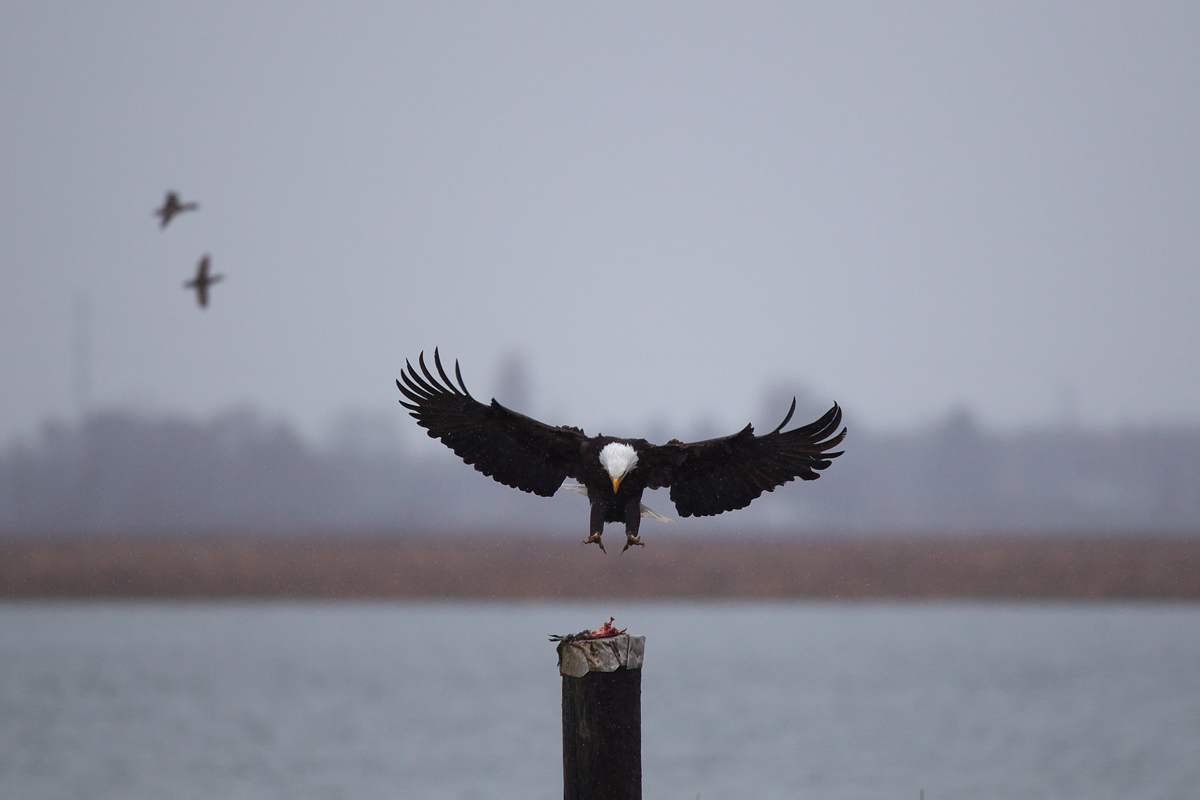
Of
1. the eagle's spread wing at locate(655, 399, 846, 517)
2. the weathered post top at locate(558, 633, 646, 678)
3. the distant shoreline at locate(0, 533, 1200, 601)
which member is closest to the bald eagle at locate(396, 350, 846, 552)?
the eagle's spread wing at locate(655, 399, 846, 517)

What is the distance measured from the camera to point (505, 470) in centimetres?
749

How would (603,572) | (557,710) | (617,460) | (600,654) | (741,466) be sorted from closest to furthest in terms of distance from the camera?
(600,654)
(617,460)
(741,466)
(557,710)
(603,572)

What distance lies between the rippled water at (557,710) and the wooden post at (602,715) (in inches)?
382

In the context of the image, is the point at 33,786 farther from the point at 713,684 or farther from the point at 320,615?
the point at 320,615

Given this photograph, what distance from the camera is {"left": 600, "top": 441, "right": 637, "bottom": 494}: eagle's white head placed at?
6.92 meters

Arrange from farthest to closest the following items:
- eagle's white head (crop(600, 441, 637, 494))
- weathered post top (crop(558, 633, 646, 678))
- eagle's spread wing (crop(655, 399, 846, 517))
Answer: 1. eagle's spread wing (crop(655, 399, 846, 517))
2. eagle's white head (crop(600, 441, 637, 494))
3. weathered post top (crop(558, 633, 646, 678))

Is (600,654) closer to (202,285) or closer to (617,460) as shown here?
(617,460)

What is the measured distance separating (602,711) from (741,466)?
6.11 ft

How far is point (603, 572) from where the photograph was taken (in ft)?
112

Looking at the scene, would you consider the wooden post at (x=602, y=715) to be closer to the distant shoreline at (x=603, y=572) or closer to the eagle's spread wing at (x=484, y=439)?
the eagle's spread wing at (x=484, y=439)

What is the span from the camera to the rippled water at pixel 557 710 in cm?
1688

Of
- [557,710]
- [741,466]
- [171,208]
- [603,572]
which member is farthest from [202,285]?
[603,572]

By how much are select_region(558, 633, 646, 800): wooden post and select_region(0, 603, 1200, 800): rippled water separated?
971cm

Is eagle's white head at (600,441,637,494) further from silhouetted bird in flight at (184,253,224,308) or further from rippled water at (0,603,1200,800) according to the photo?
rippled water at (0,603,1200,800)
